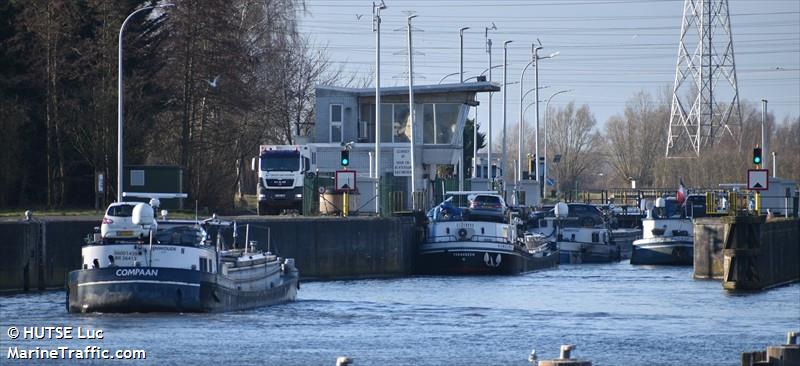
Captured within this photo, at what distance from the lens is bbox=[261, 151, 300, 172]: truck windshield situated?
65000 mm

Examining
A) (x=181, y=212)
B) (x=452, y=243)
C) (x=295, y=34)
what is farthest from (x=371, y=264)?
(x=295, y=34)

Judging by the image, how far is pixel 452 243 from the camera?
59.7m

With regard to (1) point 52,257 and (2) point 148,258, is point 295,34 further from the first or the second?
(2) point 148,258

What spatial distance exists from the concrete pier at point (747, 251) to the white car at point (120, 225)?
2141cm

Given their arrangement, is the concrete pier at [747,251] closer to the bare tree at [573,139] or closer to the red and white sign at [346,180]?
the red and white sign at [346,180]

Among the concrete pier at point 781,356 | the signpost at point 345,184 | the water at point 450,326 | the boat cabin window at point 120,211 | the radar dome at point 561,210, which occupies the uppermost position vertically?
the signpost at point 345,184

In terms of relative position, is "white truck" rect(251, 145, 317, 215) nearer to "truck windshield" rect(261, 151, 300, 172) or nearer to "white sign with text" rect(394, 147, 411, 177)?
"truck windshield" rect(261, 151, 300, 172)

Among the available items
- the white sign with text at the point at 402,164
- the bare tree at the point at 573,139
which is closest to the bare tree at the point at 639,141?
the bare tree at the point at 573,139

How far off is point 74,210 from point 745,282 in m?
25.8

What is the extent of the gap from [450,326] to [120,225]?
28.7 feet

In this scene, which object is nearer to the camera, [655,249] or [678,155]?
[655,249]

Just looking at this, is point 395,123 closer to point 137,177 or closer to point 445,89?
point 445,89

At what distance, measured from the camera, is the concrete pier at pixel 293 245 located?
45312 mm

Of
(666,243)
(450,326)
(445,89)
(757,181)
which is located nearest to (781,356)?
(450,326)
